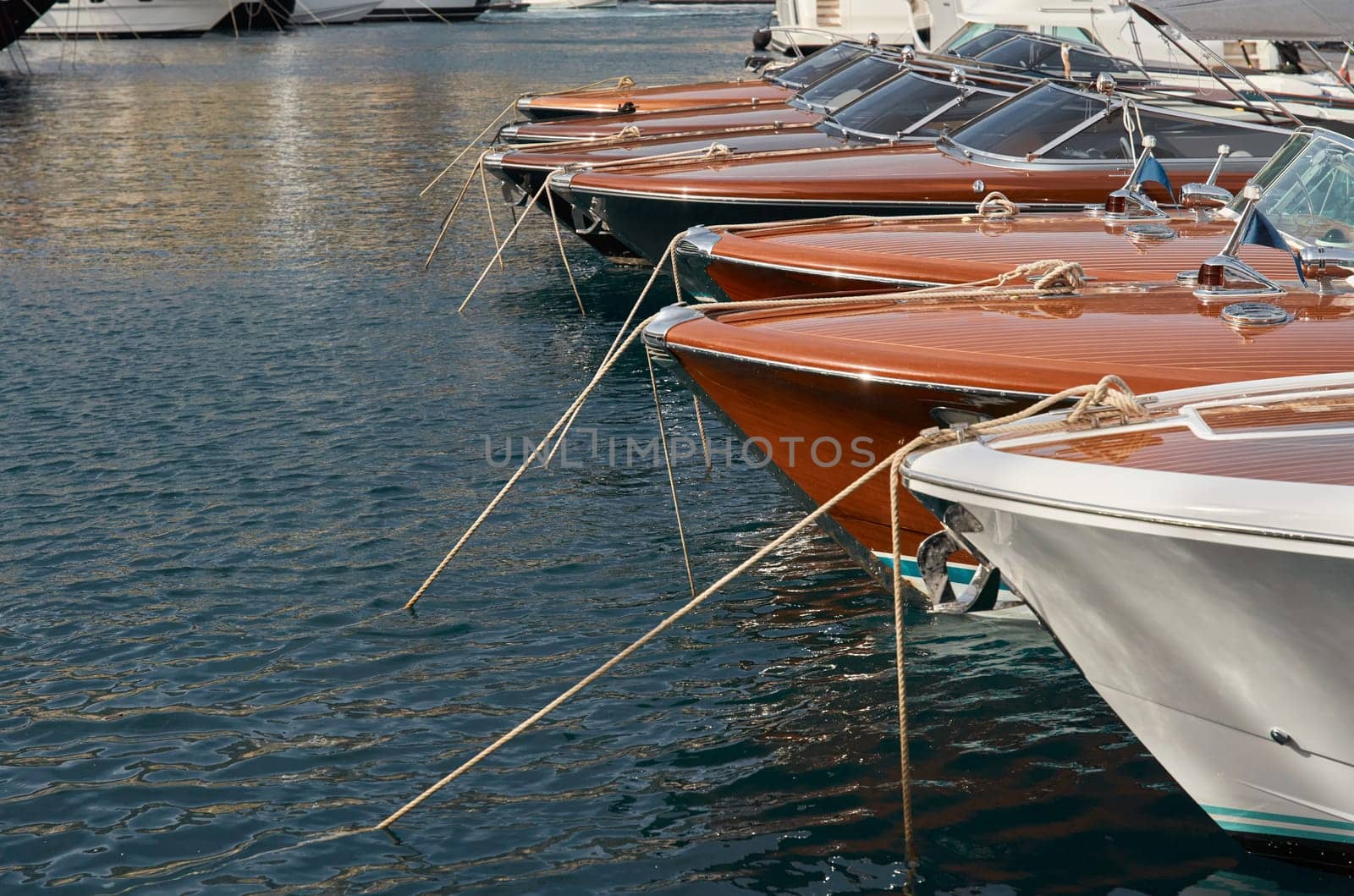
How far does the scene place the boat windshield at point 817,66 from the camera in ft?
53.7

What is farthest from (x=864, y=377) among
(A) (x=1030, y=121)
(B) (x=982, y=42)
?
(B) (x=982, y=42)

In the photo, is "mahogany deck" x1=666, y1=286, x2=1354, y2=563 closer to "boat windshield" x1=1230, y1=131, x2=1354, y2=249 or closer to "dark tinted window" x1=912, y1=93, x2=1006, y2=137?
"boat windshield" x1=1230, y1=131, x2=1354, y2=249

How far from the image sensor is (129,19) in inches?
2143

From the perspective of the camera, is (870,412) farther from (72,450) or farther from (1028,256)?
(72,450)

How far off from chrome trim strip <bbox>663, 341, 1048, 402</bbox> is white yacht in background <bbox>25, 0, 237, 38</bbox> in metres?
54.4

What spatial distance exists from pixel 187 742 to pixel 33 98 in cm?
3150

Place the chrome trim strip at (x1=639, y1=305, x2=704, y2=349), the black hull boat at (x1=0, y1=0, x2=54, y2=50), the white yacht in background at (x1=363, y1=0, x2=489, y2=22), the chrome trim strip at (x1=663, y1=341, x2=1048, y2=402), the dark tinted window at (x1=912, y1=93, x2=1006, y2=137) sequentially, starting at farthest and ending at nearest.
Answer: the white yacht in background at (x1=363, y1=0, x2=489, y2=22) → the black hull boat at (x1=0, y1=0, x2=54, y2=50) → the dark tinted window at (x1=912, y1=93, x2=1006, y2=137) → the chrome trim strip at (x1=639, y1=305, x2=704, y2=349) → the chrome trim strip at (x1=663, y1=341, x2=1048, y2=402)

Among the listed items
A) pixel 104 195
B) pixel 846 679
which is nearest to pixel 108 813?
pixel 846 679

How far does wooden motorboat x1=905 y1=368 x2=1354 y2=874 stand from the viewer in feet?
12.8

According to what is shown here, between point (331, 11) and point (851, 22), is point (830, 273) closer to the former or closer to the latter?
point (851, 22)

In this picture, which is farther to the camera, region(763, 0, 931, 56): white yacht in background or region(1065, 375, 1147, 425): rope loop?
region(763, 0, 931, 56): white yacht in background

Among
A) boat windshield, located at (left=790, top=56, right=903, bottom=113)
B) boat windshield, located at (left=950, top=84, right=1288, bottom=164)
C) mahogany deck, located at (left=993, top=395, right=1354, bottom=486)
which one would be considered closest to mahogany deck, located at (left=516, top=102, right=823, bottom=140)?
boat windshield, located at (left=790, top=56, right=903, bottom=113)

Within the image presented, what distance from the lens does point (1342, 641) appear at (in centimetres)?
396

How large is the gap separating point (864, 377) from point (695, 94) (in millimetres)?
12630
